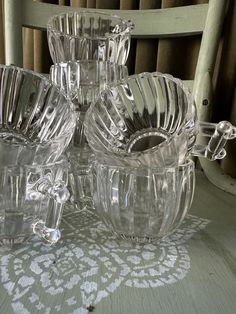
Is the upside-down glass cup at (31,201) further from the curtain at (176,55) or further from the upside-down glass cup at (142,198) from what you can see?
the curtain at (176,55)

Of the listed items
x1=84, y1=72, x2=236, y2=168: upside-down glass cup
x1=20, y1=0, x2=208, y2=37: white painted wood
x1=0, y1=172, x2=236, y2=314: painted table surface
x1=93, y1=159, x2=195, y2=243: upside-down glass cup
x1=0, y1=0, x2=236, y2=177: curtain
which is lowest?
x1=0, y1=172, x2=236, y2=314: painted table surface

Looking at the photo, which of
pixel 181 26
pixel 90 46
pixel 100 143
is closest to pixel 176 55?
pixel 181 26

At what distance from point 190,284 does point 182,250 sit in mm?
45

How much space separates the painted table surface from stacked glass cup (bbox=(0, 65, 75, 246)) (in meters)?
0.02

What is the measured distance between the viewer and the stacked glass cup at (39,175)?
24cm

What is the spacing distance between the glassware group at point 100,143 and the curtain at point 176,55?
13 centimetres

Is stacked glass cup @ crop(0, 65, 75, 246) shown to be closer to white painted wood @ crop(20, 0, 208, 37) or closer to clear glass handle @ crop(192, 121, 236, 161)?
clear glass handle @ crop(192, 121, 236, 161)

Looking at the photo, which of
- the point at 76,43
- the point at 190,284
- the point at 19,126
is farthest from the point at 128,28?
the point at 190,284

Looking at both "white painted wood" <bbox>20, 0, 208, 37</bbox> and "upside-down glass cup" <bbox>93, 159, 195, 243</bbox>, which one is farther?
"white painted wood" <bbox>20, 0, 208, 37</bbox>

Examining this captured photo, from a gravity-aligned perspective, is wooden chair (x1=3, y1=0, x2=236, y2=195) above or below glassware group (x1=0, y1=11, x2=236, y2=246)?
above

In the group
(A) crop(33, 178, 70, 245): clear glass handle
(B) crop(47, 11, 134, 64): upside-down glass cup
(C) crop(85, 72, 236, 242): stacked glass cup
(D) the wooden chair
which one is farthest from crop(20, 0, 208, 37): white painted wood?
(A) crop(33, 178, 70, 245): clear glass handle

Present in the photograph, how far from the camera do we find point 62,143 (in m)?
0.26

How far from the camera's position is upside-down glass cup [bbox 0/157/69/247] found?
235mm

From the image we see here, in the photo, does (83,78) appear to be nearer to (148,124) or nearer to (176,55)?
(148,124)
